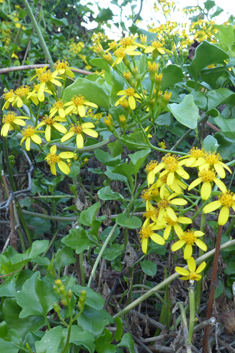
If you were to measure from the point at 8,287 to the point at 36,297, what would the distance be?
76 mm

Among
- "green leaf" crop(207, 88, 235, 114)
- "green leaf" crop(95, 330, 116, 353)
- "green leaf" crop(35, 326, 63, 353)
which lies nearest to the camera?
"green leaf" crop(35, 326, 63, 353)

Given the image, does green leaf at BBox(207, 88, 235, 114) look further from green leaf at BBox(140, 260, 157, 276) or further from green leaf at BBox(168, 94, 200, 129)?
green leaf at BBox(140, 260, 157, 276)

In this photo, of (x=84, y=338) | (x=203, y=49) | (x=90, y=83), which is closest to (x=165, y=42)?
(x=203, y=49)

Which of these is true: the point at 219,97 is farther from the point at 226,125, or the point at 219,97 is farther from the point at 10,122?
the point at 10,122

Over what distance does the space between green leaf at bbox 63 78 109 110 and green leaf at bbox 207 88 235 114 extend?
260 mm

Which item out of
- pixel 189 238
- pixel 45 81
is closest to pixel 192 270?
pixel 189 238

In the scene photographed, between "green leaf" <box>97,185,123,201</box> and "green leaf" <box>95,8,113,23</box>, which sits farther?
"green leaf" <box>95,8,113,23</box>

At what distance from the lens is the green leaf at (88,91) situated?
2.41ft

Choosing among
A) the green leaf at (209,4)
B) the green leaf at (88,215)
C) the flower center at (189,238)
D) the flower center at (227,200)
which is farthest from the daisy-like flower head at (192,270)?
the green leaf at (209,4)

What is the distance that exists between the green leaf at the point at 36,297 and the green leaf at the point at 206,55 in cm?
63

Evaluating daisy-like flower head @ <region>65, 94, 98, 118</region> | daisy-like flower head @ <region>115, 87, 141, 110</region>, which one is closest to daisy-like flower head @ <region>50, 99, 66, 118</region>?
daisy-like flower head @ <region>65, 94, 98, 118</region>

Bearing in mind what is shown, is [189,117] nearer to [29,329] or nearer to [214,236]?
[214,236]

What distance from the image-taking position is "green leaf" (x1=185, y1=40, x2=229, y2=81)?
0.74 metres

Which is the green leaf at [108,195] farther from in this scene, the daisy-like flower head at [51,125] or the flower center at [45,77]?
the flower center at [45,77]
